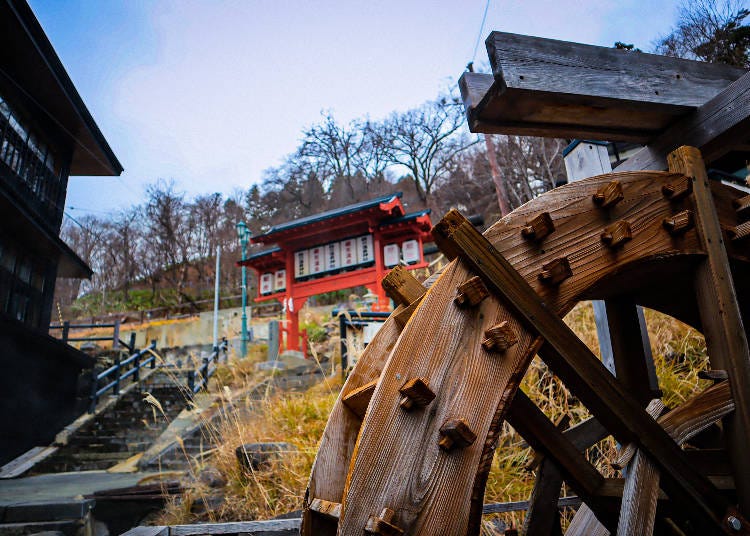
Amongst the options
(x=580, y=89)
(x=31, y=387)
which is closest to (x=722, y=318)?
(x=580, y=89)

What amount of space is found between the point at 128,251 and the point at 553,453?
683 cm

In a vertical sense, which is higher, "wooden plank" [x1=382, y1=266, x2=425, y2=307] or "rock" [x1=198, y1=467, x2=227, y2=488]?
"wooden plank" [x1=382, y1=266, x2=425, y2=307]

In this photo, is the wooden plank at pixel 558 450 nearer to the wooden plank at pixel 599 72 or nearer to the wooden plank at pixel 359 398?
the wooden plank at pixel 359 398

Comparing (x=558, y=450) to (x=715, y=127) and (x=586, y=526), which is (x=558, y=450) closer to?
(x=586, y=526)

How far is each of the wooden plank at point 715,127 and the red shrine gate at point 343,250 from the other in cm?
761

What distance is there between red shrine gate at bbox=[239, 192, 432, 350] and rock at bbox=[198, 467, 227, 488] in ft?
19.7

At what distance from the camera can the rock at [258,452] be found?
135 inches

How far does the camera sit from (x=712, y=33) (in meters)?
6.39

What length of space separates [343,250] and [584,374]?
991 cm

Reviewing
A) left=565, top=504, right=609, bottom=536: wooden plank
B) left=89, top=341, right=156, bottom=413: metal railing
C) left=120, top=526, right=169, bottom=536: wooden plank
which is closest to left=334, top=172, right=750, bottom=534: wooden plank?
left=120, top=526, right=169, bottom=536: wooden plank

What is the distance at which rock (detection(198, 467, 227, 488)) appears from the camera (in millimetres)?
3602

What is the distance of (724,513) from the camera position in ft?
4.09

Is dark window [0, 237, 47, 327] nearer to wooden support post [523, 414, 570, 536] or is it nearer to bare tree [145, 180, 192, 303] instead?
bare tree [145, 180, 192, 303]

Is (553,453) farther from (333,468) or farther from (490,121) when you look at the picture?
(490,121)
